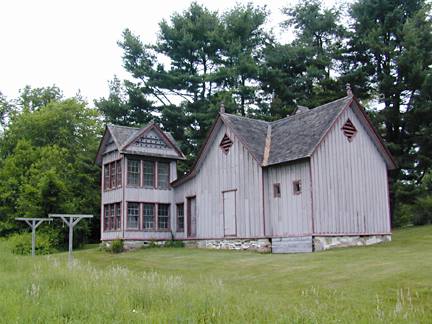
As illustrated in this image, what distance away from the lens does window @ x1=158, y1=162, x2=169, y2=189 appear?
33438 mm

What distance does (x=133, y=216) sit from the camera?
31.9 metres

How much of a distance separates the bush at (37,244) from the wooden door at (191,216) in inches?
367

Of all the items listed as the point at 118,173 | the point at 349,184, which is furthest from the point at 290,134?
the point at 118,173

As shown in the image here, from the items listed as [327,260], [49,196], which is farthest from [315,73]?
[327,260]

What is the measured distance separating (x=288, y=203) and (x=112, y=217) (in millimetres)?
12910

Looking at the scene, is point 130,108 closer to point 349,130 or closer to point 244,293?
point 349,130

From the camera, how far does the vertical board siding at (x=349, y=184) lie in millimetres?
24078

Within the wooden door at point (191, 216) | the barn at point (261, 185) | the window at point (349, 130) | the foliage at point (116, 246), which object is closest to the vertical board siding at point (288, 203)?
the barn at point (261, 185)

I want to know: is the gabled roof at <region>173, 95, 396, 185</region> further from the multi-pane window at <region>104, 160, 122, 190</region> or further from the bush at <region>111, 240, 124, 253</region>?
the bush at <region>111, 240, 124, 253</region>

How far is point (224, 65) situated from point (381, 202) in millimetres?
22882

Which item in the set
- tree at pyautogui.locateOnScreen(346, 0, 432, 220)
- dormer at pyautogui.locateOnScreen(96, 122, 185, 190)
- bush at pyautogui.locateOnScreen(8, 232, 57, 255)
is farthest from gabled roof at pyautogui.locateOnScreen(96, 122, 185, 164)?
tree at pyautogui.locateOnScreen(346, 0, 432, 220)

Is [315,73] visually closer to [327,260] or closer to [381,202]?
[381,202]

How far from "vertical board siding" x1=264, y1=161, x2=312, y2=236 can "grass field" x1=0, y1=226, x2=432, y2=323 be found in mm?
4062

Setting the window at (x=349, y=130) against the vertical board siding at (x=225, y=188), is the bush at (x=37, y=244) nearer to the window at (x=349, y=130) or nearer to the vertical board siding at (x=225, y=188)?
the vertical board siding at (x=225, y=188)
